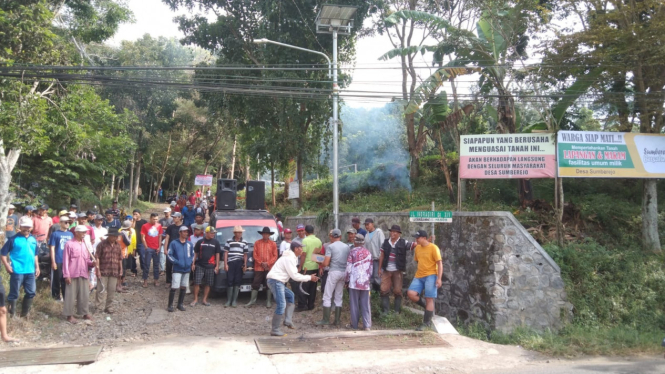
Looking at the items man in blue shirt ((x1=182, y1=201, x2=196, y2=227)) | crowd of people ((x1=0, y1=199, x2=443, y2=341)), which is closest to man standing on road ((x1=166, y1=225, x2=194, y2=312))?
crowd of people ((x1=0, y1=199, x2=443, y2=341))

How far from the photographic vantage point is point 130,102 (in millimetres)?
30641

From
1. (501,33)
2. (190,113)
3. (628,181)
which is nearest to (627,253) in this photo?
(628,181)

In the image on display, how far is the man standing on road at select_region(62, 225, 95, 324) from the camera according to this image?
8.50 meters

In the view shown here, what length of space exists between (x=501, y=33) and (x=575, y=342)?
8504mm

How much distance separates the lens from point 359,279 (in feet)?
28.2

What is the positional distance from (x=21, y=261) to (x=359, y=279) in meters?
5.60

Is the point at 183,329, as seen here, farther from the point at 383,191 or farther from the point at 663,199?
the point at 663,199

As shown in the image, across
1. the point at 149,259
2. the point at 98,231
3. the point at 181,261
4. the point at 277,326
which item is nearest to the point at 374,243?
the point at 277,326

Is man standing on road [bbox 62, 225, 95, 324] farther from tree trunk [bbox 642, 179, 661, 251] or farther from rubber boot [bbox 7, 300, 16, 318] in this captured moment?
tree trunk [bbox 642, 179, 661, 251]

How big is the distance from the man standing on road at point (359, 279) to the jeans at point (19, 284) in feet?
17.6

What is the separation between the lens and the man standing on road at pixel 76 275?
8.50 meters

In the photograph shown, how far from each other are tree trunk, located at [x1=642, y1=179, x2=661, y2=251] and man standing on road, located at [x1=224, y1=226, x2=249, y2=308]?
960 cm

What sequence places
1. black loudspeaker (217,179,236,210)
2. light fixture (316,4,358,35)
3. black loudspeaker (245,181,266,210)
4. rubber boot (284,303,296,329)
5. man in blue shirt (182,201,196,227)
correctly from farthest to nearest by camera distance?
black loudspeaker (245,181,266,210)
black loudspeaker (217,179,236,210)
man in blue shirt (182,201,196,227)
light fixture (316,4,358,35)
rubber boot (284,303,296,329)

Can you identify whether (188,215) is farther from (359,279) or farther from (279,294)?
(359,279)
